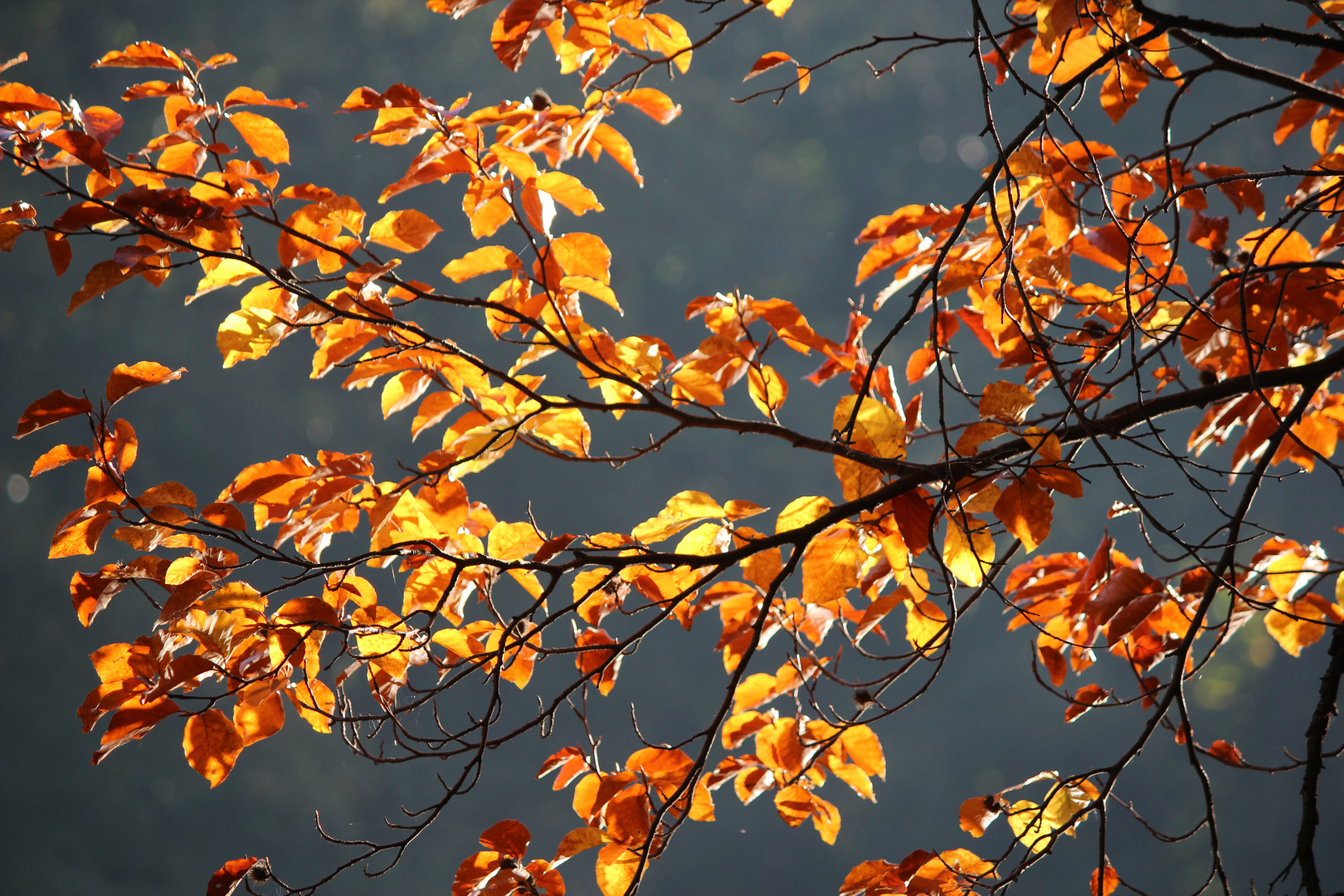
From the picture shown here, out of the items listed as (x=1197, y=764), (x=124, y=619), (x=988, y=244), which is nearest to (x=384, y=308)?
(x=988, y=244)

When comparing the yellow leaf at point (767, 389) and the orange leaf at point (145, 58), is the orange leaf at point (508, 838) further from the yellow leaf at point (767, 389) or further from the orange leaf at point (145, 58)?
the orange leaf at point (145, 58)

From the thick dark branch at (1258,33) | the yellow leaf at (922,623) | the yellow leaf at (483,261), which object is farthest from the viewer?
the yellow leaf at (922,623)

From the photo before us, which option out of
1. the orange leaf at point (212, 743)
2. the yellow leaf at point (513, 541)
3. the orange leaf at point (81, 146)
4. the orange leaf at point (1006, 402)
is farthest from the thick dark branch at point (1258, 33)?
the orange leaf at point (212, 743)

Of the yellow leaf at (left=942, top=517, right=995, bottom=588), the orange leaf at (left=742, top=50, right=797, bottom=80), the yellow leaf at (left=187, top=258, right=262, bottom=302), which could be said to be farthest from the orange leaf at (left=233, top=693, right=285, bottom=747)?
the orange leaf at (left=742, top=50, right=797, bottom=80)

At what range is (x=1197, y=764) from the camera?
0.64 m

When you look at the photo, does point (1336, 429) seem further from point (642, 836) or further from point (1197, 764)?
point (642, 836)

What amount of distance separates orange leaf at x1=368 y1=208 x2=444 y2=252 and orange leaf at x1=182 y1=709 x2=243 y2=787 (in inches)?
15.4

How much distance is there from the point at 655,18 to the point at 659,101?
8cm

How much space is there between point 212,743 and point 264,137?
49 cm

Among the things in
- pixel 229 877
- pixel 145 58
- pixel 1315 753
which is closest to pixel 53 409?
pixel 145 58

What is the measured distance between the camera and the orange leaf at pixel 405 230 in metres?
0.66

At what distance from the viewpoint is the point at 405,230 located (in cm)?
66

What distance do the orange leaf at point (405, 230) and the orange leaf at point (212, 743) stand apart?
0.39 meters

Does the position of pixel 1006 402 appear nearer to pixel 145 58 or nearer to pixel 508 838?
pixel 508 838
